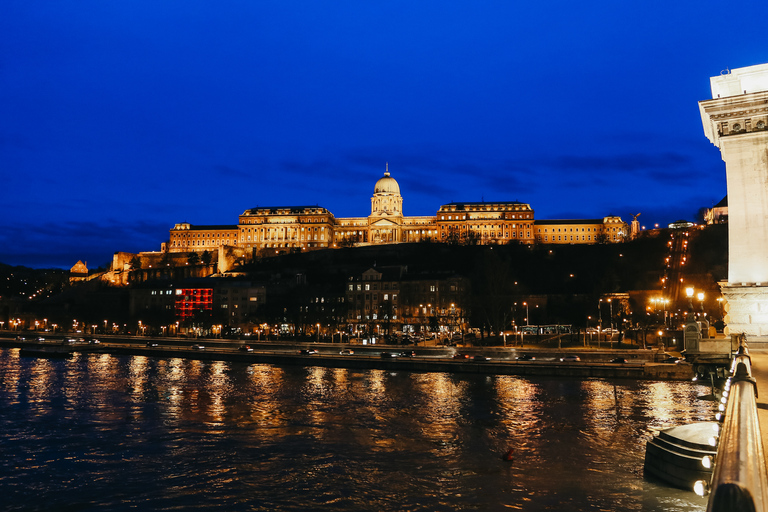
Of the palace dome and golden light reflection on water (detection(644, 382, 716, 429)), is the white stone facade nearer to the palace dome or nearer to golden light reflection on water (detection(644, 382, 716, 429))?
golden light reflection on water (detection(644, 382, 716, 429))

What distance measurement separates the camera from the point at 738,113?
2094 cm

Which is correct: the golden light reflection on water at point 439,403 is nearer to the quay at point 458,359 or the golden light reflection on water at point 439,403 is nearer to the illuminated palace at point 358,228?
the quay at point 458,359

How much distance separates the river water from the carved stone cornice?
11.1 m

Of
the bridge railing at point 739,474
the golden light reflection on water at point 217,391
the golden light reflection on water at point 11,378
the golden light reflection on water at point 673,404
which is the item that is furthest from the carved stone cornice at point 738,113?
the golden light reflection on water at point 11,378

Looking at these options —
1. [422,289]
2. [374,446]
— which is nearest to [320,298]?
[422,289]

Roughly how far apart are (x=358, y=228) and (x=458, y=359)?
366 ft

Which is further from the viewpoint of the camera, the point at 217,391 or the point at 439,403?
the point at 217,391

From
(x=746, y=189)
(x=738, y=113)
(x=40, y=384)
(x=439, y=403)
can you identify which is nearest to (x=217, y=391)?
(x=40, y=384)

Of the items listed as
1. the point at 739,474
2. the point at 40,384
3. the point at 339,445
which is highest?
the point at 739,474

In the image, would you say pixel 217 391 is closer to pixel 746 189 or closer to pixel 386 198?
pixel 746 189

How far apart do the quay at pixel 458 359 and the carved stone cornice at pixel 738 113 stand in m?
20.6

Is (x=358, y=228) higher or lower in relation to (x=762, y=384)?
higher

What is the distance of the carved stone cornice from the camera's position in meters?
20.6

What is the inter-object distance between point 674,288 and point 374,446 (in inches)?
2581
